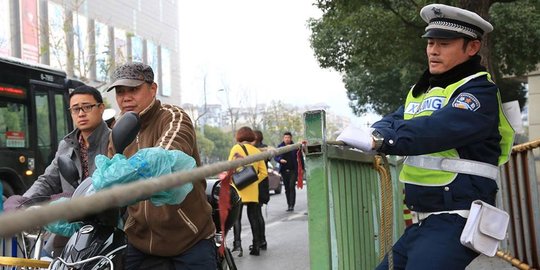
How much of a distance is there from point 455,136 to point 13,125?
811cm

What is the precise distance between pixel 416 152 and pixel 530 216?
312 centimetres

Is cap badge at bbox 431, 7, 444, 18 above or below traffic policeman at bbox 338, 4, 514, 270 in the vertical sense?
above

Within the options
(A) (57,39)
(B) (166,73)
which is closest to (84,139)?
(A) (57,39)

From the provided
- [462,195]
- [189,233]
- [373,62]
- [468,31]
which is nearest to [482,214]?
[462,195]

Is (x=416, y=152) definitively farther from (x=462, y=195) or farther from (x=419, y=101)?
(x=419, y=101)

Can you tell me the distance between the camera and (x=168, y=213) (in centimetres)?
246

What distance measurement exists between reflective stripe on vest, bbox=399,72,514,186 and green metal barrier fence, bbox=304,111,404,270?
336 mm

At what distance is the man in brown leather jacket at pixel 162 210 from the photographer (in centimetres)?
246

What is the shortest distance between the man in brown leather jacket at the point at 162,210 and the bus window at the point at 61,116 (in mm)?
7479

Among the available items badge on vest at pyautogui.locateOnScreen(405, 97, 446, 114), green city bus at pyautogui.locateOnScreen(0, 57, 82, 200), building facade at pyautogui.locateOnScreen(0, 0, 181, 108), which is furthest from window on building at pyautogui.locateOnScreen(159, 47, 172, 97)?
badge on vest at pyautogui.locateOnScreen(405, 97, 446, 114)

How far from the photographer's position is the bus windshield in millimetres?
8594

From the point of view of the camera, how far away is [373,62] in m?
14.6

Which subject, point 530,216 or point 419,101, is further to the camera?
point 530,216

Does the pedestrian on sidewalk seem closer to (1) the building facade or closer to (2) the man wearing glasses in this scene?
(2) the man wearing glasses
